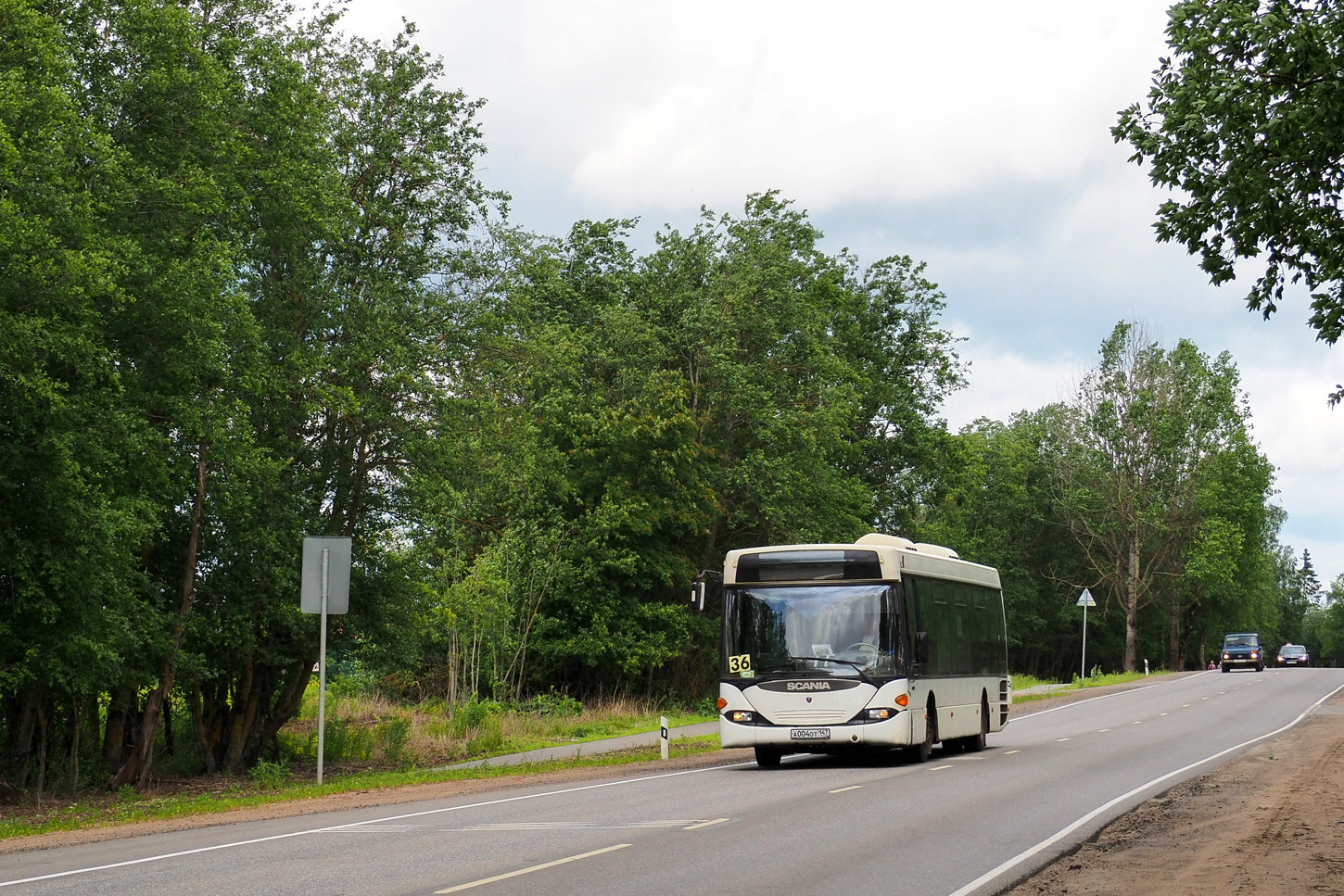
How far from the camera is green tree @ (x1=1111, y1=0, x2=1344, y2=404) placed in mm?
12016

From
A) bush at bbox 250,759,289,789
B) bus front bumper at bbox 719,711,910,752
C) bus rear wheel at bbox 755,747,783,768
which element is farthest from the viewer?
bush at bbox 250,759,289,789

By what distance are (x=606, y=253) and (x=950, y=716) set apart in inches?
1079

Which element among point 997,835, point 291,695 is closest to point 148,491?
point 291,695

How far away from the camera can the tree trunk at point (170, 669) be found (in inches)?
855

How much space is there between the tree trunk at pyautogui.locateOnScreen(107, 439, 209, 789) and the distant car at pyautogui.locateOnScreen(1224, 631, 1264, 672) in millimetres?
58547

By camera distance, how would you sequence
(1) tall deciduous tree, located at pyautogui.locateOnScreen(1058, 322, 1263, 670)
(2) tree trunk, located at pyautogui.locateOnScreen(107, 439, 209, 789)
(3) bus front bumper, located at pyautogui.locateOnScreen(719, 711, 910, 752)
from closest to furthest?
(3) bus front bumper, located at pyautogui.locateOnScreen(719, 711, 910, 752) < (2) tree trunk, located at pyautogui.locateOnScreen(107, 439, 209, 789) < (1) tall deciduous tree, located at pyautogui.locateOnScreen(1058, 322, 1263, 670)

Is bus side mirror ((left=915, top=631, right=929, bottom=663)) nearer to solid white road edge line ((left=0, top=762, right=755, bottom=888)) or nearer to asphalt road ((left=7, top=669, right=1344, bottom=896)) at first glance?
asphalt road ((left=7, top=669, right=1344, bottom=896))

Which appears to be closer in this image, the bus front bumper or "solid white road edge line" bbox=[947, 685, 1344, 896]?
"solid white road edge line" bbox=[947, 685, 1344, 896]

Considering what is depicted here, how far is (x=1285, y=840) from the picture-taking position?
1220cm

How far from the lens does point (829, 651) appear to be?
20516 mm

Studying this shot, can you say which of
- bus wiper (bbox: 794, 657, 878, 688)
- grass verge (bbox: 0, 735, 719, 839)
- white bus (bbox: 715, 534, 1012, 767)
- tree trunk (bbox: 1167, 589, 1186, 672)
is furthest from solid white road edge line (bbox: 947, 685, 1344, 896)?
tree trunk (bbox: 1167, 589, 1186, 672)

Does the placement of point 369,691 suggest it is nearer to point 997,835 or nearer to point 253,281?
point 253,281

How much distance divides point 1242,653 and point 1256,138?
62454mm

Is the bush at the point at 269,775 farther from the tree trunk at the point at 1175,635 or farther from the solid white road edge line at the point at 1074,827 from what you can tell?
the tree trunk at the point at 1175,635
